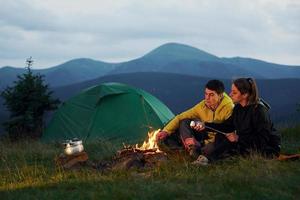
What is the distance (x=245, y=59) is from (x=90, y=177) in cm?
15374

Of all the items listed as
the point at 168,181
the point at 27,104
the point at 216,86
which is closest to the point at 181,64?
the point at 27,104

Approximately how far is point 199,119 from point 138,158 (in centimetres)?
118

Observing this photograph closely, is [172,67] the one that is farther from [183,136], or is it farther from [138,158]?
[138,158]

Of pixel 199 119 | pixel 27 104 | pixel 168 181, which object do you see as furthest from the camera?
pixel 27 104

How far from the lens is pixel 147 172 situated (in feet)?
25.9

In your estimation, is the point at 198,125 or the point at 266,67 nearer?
the point at 198,125

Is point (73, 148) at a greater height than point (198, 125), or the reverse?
point (198, 125)

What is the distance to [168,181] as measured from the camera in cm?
714

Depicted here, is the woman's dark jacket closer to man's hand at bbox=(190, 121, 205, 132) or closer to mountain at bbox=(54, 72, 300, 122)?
man's hand at bbox=(190, 121, 205, 132)

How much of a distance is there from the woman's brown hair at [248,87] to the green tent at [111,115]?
17.0 ft

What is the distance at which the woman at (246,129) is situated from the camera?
825 cm

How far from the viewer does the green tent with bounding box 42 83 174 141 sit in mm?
13578

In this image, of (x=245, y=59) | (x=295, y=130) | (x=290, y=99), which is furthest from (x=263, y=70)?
(x=295, y=130)

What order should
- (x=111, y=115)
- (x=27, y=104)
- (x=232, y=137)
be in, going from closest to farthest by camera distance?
(x=232, y=137)
(x=111, y=115)
(x=27, y=104)
